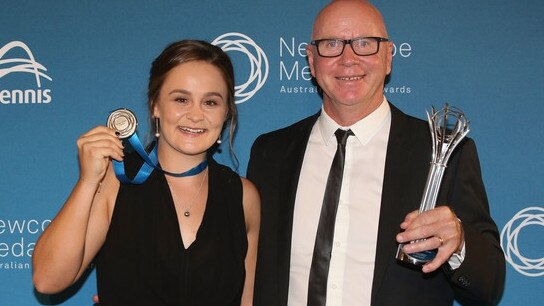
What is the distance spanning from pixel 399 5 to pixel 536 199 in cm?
103

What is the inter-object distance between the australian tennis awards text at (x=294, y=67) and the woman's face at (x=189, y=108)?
65 centimetres

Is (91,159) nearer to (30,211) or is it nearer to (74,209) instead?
(74,209)

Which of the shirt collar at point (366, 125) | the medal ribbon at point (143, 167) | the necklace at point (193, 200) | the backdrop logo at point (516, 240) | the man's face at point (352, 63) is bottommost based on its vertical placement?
the backdrop logo at point (516, 240)

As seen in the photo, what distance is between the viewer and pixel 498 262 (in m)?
2.00

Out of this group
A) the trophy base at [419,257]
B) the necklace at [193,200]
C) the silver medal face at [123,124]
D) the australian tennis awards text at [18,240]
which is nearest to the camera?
the trophy base at [419,257]

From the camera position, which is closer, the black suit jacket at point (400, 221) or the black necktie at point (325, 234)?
the black suit jacket at point (400, 221)

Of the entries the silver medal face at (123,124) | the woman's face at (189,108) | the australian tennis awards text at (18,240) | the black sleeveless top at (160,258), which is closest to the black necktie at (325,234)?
the black sleeveless top at (160,258)

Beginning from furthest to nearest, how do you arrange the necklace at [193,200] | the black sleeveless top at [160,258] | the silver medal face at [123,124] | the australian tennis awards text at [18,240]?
the australian tennis awards text at [18,240] → the necklace at [193,200] → the black sleeveless top at [160,258] → the silver medal face at [123,124]

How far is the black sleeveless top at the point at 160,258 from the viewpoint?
207 centimetres

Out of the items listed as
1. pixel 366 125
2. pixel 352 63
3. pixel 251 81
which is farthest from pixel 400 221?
pixel 251 81

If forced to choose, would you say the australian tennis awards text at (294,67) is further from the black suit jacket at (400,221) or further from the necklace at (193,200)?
the necklace at (193,200)

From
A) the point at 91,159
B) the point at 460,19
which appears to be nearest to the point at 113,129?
the point at 91,159

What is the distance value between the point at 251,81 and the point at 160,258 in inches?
39.1

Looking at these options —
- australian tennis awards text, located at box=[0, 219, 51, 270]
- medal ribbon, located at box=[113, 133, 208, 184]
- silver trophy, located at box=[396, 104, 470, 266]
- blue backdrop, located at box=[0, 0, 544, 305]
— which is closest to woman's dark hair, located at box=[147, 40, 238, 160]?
medal ribbon, located at box=[113, 133, 208, 184]
